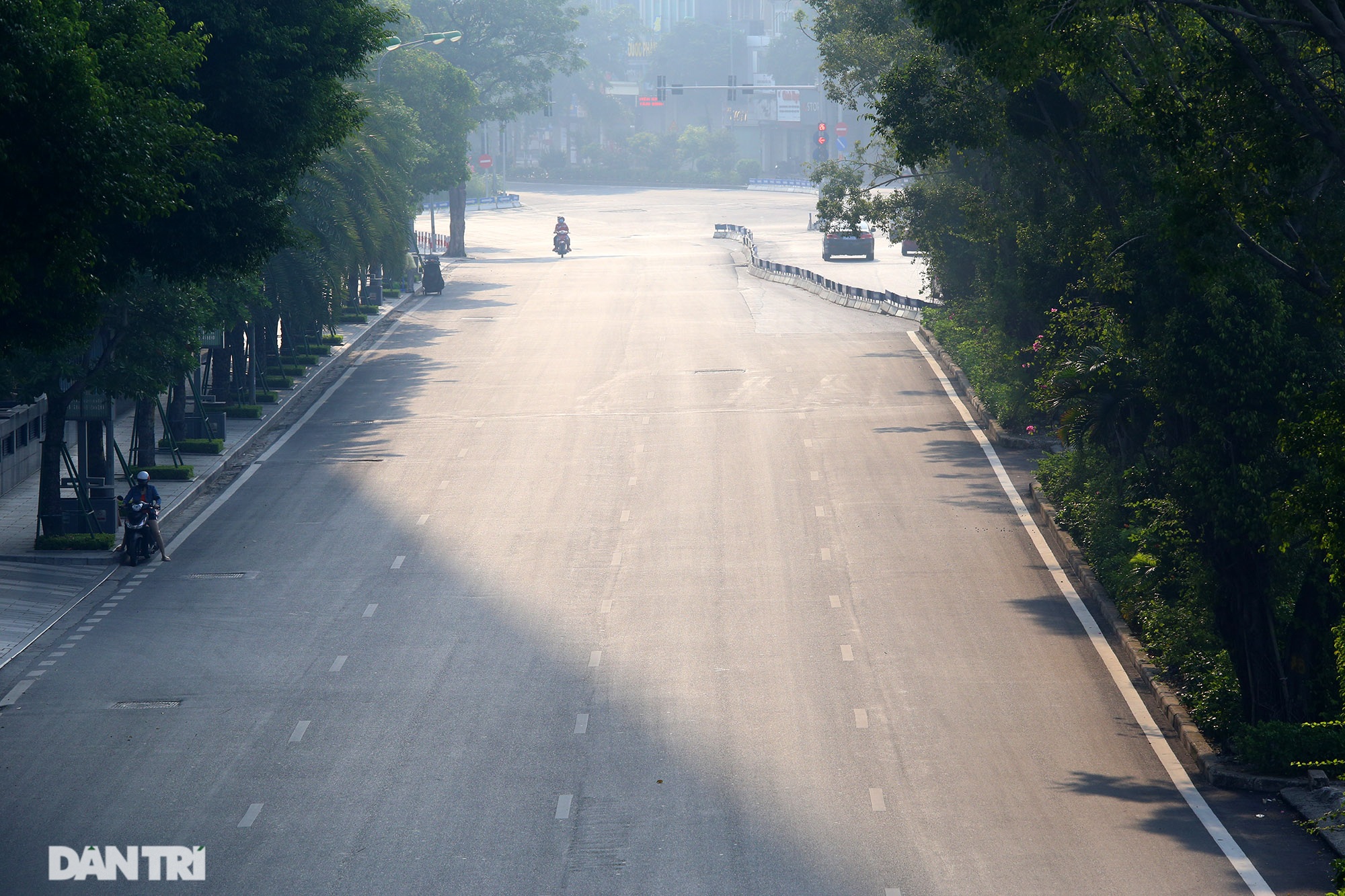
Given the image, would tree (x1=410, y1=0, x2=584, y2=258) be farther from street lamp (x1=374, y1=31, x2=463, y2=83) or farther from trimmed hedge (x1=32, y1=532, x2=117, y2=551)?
trimmed hedge (x1=32, y1=532, x2=117, y2=551)

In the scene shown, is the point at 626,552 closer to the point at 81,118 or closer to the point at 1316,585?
the point at 1316,585

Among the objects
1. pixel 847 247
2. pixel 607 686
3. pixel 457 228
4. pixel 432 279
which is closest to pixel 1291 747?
pixel 607 686

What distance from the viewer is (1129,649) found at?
19.2m

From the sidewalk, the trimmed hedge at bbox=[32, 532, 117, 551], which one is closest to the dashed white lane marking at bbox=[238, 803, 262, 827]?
the sidewalk

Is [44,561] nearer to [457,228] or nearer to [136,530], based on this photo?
[136,530]

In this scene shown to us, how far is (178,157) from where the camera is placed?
1659 cm

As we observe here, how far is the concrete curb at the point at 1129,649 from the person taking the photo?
15.2 meters

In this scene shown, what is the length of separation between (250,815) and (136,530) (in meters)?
11.3

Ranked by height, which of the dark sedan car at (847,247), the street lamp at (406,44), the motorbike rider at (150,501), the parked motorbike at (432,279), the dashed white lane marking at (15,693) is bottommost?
the dashed white lane marking at (15,693)

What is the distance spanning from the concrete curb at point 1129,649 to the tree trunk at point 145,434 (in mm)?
17270

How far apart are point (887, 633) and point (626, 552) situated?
5.67m

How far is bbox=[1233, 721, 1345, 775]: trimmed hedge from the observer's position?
49.6 ft

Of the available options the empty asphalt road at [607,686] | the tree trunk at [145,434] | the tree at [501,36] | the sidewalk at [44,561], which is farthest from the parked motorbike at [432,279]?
the tree trunk at [145,434]

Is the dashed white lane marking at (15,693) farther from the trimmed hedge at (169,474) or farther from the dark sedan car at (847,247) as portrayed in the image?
the dark sedan car at (847,247)
